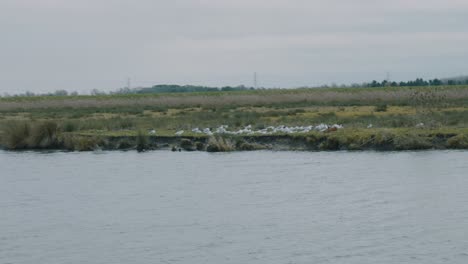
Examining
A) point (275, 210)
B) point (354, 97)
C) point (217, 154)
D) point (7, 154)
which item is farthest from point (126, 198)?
point (354, 97)

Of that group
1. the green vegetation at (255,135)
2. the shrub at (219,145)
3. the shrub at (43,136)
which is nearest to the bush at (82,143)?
the green vegetation at (255,135)

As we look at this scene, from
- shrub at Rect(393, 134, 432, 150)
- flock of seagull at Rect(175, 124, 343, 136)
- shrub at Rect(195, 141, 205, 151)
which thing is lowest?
shrub at Rect(195, 141, 205, 151)

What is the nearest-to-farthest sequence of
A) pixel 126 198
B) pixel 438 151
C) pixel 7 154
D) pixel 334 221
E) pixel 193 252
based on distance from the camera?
1. pixel 193 252
2. pixel 334 221
3. pixel 126 198
4. pixel 438 151
5. pixel 7 154

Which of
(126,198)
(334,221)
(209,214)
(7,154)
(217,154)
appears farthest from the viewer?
(7,154)

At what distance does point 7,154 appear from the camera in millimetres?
39906

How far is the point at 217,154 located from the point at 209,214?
45.0 feet

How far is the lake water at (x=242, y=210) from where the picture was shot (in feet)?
61.3

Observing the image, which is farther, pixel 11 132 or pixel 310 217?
pixel 11 132

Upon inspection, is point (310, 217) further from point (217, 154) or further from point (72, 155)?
point (72, 155)

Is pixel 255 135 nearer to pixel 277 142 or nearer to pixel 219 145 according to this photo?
pixel 277 142

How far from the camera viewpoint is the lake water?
18672 millimetres

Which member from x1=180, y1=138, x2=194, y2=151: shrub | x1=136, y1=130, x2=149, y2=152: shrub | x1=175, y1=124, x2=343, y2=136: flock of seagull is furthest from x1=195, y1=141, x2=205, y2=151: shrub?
x1=136, y1=130, x2=149, y2=152: shrub

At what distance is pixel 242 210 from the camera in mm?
23219

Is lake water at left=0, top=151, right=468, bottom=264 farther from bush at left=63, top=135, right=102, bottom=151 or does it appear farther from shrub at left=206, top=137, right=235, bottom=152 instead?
bush at left=63, top=135, right=102, bottom=151
